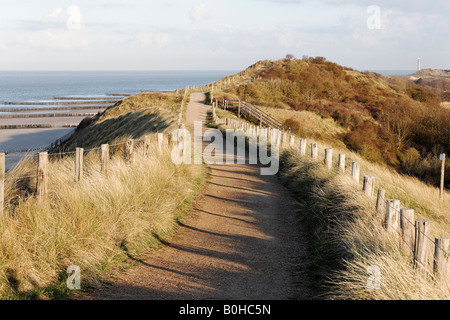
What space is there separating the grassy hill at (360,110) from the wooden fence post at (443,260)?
82.8 feet

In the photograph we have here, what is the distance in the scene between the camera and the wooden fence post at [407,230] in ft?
19.4

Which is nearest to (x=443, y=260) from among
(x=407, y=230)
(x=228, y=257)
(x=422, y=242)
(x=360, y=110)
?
(x=422, y=242)

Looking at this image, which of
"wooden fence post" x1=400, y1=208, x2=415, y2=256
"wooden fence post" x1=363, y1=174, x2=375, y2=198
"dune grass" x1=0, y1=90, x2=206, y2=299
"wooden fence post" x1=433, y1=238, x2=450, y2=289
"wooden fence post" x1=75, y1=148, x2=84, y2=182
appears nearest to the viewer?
"wooden fence post" x1=433, y1=238, x2=450, y2=289

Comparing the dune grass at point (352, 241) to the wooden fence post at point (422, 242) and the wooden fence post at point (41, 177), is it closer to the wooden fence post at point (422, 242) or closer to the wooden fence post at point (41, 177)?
the wooden fence post at point (422, 242)

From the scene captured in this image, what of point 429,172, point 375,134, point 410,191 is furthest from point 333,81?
point 410,191

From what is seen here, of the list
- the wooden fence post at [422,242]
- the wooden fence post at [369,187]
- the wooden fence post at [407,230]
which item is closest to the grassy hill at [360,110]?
the wooden fence post at [369,187]

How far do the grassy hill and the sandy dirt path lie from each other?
70.9 ft

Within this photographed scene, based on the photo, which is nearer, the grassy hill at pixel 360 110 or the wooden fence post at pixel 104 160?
the wooden fence post at pixel 104 160

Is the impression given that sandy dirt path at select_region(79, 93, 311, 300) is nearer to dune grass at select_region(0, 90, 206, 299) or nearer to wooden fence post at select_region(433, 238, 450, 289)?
dune grass at select_region(0, 90, 206, 299)

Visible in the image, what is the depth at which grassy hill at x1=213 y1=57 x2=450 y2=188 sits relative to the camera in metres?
37.0

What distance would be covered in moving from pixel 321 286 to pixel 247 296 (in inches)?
38.3

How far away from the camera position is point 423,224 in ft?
17.9

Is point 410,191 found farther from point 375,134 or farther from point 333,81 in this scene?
point 333,81

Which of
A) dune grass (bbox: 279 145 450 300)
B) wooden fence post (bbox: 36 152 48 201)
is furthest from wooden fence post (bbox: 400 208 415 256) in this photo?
wooden fence post (bbox: 36 152 48 201)
